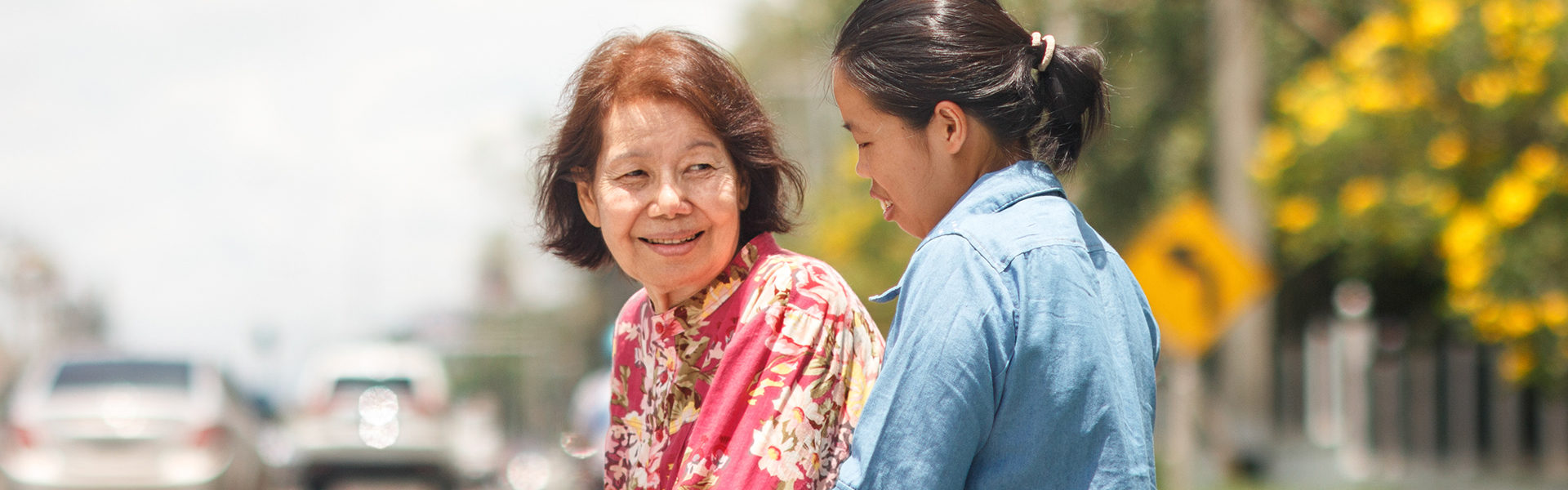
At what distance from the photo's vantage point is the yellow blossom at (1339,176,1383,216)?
10344mm

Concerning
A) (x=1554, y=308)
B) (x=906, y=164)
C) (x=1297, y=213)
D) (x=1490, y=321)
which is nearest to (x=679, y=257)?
(x=906, y=164)

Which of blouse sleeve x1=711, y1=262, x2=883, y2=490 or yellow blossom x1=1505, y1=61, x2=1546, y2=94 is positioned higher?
yellow blossom x1=1505, y1=61, x2=1546, y2=94

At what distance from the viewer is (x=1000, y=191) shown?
1747mm

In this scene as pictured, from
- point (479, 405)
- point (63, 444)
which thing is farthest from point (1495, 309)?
point (479, 405)

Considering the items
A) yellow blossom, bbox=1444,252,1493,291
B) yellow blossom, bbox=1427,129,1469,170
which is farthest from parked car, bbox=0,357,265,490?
yellow blossom, bbox=1427,129,1469,170

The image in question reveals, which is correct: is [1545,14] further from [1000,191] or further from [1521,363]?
[1000,191]

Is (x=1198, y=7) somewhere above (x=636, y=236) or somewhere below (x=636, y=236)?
above

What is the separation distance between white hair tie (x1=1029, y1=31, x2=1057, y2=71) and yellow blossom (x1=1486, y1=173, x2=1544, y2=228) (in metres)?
7.77

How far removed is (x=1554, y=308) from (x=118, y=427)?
9.58m

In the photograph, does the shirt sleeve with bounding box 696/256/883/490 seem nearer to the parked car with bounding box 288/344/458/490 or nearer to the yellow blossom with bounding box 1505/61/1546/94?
the yellow blossom with bounding box 1505/61/1546/94

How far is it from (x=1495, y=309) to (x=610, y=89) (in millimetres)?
8150

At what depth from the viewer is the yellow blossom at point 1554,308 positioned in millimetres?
Result: 8453

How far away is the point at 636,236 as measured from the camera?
6.53 feet

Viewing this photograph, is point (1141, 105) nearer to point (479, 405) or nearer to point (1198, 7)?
point (1198, 7)
